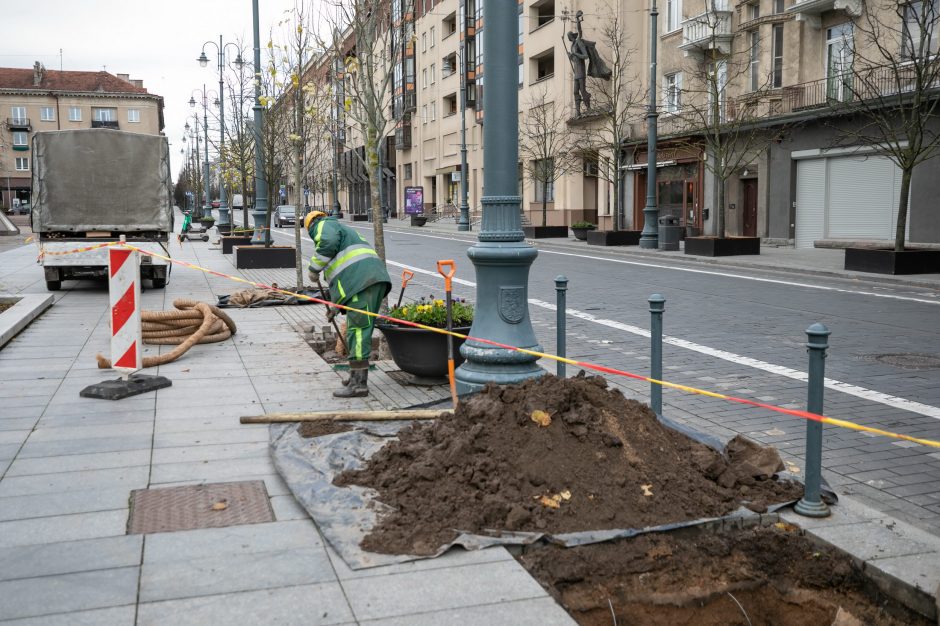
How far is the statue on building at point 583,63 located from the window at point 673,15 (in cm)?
394

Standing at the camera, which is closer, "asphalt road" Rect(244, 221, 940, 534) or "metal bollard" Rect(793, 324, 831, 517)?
"metal bollard" Rect(793, 324, 831, 517)

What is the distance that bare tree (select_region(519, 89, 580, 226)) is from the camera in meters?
42.2

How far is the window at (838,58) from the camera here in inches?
1085

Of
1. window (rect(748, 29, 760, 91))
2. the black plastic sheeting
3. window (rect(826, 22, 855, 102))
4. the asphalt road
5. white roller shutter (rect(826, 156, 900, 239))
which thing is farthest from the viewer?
window (rect(748, 29, 760, 91))

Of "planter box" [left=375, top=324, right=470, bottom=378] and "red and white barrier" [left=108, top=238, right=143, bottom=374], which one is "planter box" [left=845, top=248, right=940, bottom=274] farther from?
"red and white barrier" [left=108, top=238, right=143, bottom=374]

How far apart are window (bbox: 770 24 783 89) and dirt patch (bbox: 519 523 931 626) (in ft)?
96.9

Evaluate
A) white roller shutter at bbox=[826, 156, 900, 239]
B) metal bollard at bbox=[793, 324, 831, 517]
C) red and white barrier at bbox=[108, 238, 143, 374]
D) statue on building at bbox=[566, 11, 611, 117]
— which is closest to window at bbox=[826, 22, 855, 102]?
white roller shutter at bbox=[826, 156, 900, 239]

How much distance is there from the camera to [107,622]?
3.47 m

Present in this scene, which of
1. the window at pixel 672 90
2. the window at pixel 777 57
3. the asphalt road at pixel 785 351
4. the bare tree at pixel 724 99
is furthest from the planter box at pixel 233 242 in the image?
the window at pixel 777 57

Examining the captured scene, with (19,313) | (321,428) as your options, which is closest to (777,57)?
(19,313)

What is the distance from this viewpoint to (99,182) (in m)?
18.3

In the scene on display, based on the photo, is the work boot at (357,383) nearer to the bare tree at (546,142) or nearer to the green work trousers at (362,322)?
the green work trousers at (362,322)

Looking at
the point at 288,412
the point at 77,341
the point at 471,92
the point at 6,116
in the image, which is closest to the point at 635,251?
the point at 77,341

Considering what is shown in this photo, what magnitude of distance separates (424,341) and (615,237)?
81.4ft
